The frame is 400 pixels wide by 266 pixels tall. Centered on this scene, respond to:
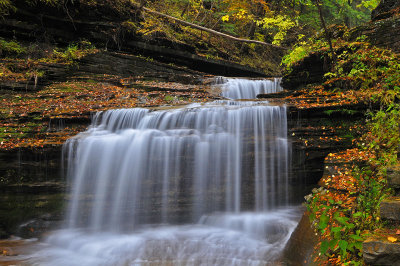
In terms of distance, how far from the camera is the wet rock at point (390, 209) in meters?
2.82

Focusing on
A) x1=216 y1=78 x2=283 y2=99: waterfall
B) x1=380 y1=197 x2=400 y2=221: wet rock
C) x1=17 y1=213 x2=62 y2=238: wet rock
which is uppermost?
x1=216 y1=78 x2=283 y2=99: waterfall

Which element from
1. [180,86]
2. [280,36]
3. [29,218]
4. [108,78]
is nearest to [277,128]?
[180,86]

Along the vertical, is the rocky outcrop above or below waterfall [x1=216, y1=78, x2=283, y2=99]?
below

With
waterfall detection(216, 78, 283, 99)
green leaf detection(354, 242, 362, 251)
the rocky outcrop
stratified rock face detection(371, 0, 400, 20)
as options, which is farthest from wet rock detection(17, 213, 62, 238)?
stratified rock face detection(371, 0, 400, 20)

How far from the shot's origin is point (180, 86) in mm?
11383

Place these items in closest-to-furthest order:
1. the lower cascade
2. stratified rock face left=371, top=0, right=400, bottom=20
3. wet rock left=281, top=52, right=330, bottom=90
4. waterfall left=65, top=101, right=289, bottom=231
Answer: the lower cascade → waterfall left=65, top=101, right=289, bottom=231 → stratified rock face left=371, top=0, right=400, bottom=20 → wet rock left=281, top=52, right=330, bottom=90

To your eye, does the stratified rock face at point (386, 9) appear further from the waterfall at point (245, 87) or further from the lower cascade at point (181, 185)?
the lower cascade at point (181, 185)

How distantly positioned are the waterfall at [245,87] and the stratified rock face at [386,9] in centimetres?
450

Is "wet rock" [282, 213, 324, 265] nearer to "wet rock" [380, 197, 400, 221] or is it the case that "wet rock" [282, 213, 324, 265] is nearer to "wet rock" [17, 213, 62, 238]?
"wet rock" [380, 197, 400, 221]

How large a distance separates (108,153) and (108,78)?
216 inches

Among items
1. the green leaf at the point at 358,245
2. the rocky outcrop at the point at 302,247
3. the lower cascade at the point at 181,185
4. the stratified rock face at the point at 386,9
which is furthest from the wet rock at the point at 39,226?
the stratified rock face at the point at 386,9

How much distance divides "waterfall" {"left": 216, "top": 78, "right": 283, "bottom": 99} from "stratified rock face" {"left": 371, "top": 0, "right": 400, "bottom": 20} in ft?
14.7

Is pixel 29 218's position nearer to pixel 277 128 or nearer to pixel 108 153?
pixel 108 153

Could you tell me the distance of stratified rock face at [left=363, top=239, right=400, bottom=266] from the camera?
8.35ft
